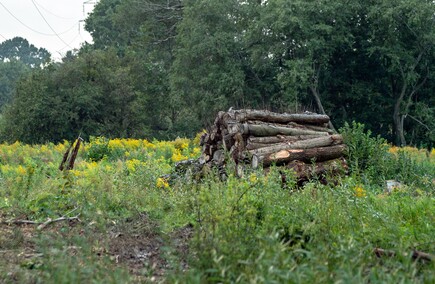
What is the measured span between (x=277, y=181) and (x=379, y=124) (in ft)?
97.9

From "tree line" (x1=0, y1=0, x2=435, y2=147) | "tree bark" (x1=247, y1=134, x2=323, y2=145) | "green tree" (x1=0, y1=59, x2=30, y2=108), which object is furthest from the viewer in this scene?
"green tree" (x1=0, y1=59, x2=30, y2=108)

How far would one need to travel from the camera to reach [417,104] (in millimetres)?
33062

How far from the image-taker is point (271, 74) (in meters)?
35.0

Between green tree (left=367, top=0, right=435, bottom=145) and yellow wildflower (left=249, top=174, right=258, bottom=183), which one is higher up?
green tree (left=367, top=0, right=435, bottom=145)

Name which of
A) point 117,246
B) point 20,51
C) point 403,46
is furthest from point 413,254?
point 20,51

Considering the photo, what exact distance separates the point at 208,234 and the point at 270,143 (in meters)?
7.00

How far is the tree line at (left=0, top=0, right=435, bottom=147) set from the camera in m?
31.7

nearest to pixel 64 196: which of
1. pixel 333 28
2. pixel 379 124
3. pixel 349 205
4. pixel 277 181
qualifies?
pixel 277 181

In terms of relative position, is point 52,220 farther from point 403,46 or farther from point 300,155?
point 403,46

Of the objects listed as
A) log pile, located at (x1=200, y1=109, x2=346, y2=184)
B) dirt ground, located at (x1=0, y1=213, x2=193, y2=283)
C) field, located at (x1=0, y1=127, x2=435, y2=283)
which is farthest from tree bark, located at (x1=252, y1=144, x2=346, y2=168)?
dirt ground, located at (x1=0, y1=213, x2=193, y2=283)

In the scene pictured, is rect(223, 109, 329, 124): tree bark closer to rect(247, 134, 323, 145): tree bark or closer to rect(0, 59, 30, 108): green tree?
rect(247, 134, 323, 145): tree bark

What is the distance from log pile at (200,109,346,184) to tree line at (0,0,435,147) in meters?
18.8

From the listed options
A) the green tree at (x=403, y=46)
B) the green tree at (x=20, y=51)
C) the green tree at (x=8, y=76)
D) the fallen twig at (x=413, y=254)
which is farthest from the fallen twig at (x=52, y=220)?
the green tree at (x=20, y=51)

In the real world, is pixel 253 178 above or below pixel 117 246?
above
